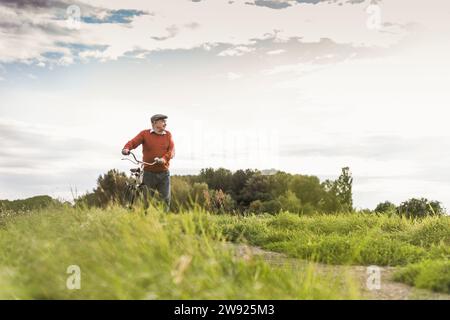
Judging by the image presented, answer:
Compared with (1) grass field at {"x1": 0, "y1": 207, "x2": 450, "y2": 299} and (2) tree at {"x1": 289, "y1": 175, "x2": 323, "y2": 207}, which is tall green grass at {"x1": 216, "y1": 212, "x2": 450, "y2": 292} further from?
(2) tree at {"x1": 289, "y1": 175, "x2": 323, "y2": 207}

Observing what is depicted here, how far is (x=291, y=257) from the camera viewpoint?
1134 centimetres

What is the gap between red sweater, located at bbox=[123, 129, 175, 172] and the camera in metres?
14.6

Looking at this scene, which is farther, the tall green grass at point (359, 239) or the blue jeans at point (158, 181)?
the blue jeans at point (158, 181)

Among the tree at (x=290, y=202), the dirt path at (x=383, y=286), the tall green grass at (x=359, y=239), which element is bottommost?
the dirt path at (x=383, y=286)

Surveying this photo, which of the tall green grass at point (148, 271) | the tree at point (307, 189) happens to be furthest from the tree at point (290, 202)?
the tall green grass at point (148, 271)

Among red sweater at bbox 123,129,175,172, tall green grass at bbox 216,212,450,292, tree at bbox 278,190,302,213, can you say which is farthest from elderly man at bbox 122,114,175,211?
tree at bbox 278,190,302,213

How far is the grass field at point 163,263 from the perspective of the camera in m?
7.00

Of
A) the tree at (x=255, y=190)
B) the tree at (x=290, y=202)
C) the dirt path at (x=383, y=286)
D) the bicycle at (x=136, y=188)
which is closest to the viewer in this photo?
the dirt path at (x=383, y=286)

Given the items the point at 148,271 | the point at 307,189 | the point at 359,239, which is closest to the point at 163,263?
the point at 148,271

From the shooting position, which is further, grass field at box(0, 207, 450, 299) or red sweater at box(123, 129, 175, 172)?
red sweater at box(123, 129, 175, 172)

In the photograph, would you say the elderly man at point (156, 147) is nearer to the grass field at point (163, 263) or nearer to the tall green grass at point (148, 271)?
the grass field at point (163, 263)
